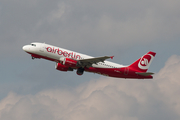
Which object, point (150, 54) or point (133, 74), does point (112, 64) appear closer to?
point (133, 74)

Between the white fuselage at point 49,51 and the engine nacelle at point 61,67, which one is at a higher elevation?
the white fuselage at point 49,51

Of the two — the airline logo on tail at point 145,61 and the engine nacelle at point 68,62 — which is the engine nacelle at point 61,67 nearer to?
the engine nacelle at point 68,62

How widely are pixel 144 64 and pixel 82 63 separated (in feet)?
58.6

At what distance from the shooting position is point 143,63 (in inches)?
3342

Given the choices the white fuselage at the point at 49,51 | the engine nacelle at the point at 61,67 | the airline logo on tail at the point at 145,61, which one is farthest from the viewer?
the airline logo on tail at the point at 145,61

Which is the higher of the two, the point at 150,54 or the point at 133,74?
the point at 150,54

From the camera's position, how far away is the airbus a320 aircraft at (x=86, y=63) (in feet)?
246

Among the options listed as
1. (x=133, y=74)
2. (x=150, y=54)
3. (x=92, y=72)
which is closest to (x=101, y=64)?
(x=92, y=72)

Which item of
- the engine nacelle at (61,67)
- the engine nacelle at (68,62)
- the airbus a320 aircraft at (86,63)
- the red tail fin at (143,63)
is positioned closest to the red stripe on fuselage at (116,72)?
the airbus a320 aircraft at (86,63)

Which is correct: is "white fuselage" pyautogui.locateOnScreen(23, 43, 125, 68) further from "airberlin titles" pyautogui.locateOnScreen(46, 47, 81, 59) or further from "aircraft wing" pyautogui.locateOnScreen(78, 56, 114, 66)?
"aircraft wing" pyautogui.locateOnScreen(78, 56, 114, 66)

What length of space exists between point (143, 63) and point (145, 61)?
86cm

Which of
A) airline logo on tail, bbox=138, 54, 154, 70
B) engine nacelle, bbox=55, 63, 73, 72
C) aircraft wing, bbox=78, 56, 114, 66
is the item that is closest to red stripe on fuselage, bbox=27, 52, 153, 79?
aircraft wing, bbox=78, 56, 114, 66

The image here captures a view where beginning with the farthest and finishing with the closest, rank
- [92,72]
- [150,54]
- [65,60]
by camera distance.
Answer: [150,54] < [92,72] < [65,60]

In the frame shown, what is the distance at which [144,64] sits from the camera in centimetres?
8488
